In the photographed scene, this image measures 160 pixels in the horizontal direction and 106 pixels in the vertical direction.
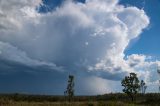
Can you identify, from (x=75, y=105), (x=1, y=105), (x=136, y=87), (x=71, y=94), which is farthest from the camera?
(x=71, y=94)

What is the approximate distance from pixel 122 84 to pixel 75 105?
50.4 m

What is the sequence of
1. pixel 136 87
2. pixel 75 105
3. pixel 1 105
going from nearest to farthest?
pixel 1 105, pixel 75 105, pixel 136 87

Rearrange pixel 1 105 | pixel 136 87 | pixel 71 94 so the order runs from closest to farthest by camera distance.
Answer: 1. pixel 1 105
2. pixel 136 87
3. pixel 71 94

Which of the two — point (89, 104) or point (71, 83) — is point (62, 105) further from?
point (71, 83)

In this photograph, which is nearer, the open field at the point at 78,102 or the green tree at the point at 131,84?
the open field at the point at 78,102

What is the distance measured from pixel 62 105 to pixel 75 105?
7.39ft

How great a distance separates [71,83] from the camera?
10500cm

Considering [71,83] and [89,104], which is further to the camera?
[71,83]

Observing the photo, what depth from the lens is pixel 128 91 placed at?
97562 millimetres

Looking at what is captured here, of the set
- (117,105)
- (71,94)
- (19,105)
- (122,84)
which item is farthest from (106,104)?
(71,94)

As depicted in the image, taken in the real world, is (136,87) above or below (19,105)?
above

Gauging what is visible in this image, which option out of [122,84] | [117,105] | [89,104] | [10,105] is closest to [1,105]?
[10,105]

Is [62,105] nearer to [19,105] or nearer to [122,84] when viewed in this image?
[19,105]

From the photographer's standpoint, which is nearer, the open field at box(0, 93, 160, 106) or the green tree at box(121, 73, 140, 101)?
the open field at box(0, 93, 160, 106)
